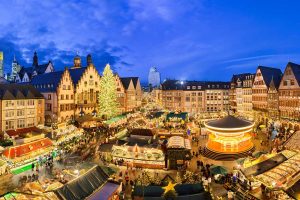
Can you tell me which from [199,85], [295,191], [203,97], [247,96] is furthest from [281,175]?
[199,85]

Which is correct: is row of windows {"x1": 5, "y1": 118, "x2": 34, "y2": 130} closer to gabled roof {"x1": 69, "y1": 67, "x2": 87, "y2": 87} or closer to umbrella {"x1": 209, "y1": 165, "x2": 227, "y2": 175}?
gabled roof {"x1": 69, "y1": 67, "x2": 87, "y2": 87}

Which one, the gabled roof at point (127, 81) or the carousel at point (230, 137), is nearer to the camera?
the carousel at point (230, 137)

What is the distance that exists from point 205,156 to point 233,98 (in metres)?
56.1

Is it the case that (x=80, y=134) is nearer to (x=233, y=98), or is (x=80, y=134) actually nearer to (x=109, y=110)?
(x=109, y=110)

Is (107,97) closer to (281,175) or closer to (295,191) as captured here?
(281,175)

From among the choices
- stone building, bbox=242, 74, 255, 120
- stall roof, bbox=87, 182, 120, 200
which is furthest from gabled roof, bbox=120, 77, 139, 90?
stall roof, bbox=87, 182, 120, 200

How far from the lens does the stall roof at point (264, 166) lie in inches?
837

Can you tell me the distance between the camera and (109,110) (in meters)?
61.4

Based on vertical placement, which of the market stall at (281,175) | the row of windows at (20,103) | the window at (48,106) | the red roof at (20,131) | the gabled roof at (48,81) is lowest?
the market stall at (281,175)

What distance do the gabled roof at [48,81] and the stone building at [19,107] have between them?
6.94 metres

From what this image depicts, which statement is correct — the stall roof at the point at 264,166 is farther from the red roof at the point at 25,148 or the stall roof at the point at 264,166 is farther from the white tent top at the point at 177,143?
the red roof at the point at 25,148

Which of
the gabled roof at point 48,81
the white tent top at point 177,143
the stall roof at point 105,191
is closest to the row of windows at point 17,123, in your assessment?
the gabled roof at point 48,81

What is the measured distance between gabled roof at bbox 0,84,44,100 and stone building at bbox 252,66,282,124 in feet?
183

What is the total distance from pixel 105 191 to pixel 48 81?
4765 centimetres
